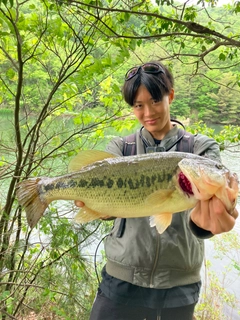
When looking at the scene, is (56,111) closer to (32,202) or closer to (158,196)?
(32,202)

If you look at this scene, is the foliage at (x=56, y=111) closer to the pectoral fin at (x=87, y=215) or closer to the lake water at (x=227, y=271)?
the pectoral fin at (x=87, y=215)

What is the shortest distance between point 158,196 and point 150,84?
757 mm

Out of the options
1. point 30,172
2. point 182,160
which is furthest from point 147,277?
point 30,172

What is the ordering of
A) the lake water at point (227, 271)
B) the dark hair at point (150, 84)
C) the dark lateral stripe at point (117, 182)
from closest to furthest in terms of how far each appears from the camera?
the dark lateral stripe at point (117, 182) < the dark hair at point (150, 84) < the lake water at point (227, 271)

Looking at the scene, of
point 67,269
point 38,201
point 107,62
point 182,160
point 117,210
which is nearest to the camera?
point 182,160

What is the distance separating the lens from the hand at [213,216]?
4.52 feet

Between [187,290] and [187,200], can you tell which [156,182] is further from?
[187,290]

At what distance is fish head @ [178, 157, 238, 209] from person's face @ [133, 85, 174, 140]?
0.54m

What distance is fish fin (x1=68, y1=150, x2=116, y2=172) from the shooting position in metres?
1.77

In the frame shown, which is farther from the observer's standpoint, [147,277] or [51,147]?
[51,147]

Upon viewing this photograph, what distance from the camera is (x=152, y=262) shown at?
5.68 ft

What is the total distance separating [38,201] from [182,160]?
0.89 metres

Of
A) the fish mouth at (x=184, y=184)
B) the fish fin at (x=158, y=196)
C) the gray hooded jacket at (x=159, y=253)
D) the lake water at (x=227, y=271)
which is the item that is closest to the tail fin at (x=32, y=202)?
the gray hooded jacket at (x=159, y=253)

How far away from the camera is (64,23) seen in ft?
9.73
